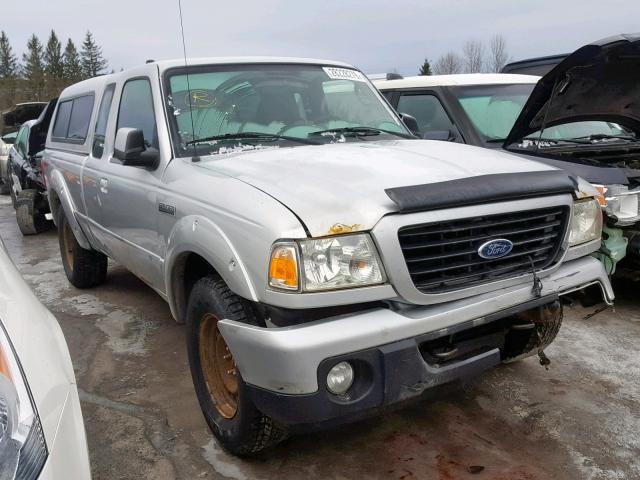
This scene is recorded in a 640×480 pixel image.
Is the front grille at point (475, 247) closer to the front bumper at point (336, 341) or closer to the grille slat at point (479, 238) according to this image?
the grille slat at point (479, 238)

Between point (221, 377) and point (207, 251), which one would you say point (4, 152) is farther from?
point (207, 251)

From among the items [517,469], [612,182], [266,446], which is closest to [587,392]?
[517,469]

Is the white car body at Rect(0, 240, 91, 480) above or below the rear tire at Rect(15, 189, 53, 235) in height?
above

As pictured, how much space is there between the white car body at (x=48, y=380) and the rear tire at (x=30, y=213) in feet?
24.7

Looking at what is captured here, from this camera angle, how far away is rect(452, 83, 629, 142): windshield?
5.59 metres

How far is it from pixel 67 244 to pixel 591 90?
4978 millimetres

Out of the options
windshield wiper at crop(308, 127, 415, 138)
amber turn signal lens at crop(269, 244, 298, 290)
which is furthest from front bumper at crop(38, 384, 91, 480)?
windshield wiper at crop(308, 127, 415, 138)

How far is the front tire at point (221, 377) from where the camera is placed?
2.49m

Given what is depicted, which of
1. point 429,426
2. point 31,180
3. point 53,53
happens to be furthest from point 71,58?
point 429,426

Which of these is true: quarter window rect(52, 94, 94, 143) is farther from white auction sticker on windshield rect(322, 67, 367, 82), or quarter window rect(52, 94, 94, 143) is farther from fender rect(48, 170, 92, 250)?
white auction sticker on windshield rect(322, 67, 367, 82)

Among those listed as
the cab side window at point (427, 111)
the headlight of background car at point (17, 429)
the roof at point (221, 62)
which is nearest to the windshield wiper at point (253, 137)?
the roof at point (221, 62)

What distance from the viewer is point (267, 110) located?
354 cm

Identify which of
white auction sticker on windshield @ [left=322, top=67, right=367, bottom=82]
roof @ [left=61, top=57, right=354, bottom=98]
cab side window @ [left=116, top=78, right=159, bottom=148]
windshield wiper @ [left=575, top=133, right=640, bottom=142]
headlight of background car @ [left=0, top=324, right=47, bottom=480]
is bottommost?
headlight of background car @ [left=0, top=324, right=47, bottom=480]

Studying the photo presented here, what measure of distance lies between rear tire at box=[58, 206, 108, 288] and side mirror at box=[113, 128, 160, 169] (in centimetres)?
242
